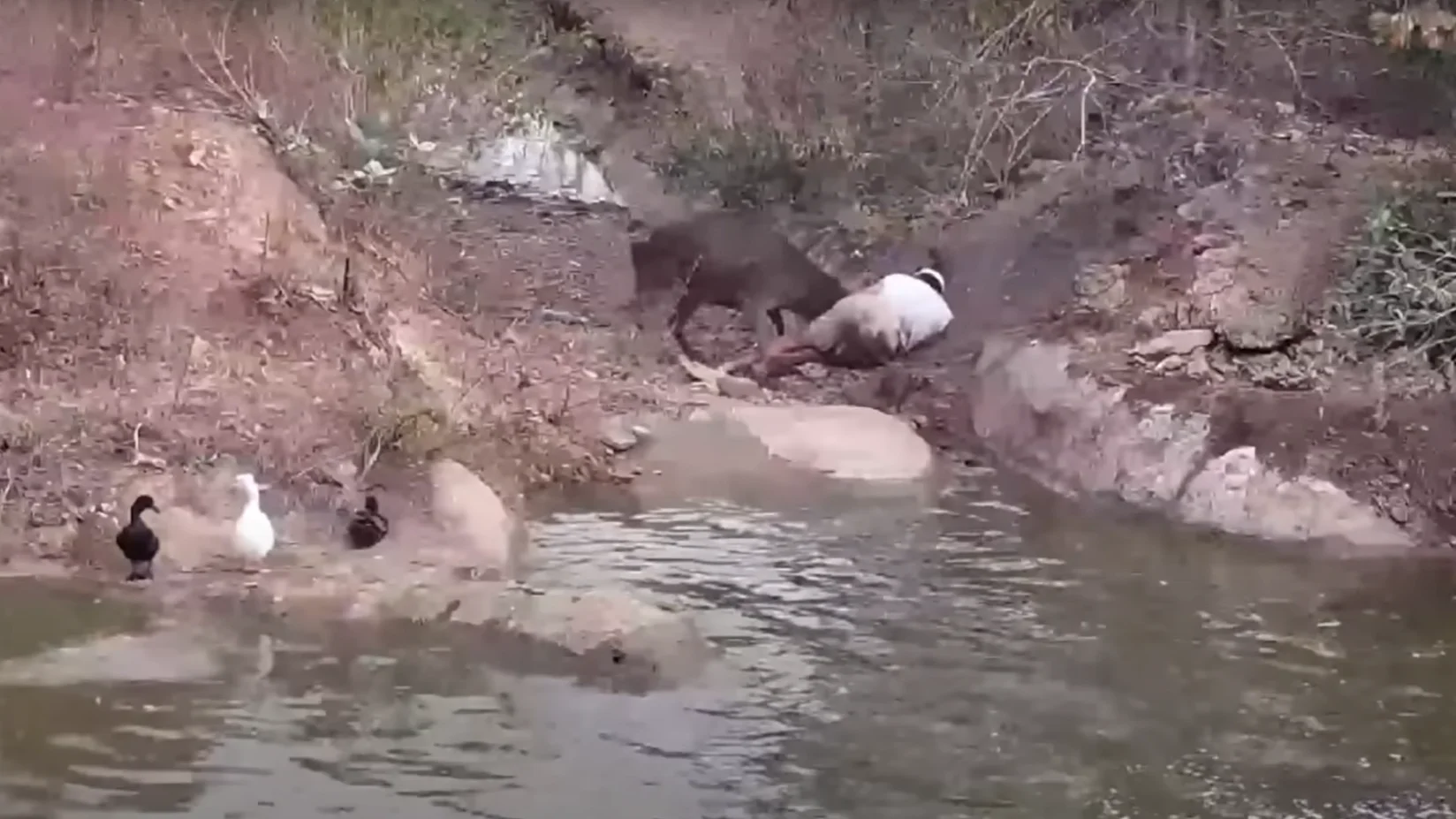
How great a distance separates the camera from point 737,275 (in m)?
12.4

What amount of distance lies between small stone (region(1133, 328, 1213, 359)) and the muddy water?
265cm

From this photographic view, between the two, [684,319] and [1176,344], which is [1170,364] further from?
[684,319]

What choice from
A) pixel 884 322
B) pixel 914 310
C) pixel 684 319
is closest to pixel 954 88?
pixel 914 310

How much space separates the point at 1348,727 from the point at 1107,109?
7.40 meters

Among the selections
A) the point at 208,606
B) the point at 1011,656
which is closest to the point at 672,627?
the point at 1011,656

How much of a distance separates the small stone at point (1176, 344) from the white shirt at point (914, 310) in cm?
159

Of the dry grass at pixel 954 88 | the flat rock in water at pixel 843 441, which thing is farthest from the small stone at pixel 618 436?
the dry grass at pixel 954 88

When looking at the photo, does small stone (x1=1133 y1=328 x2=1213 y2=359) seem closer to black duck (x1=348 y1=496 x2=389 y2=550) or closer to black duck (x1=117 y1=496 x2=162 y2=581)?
black duck (x1=348 y1=496 x2=389 y2=550)

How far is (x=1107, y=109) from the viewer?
12.2 meters

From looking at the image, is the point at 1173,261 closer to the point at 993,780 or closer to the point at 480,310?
the point at 480,310

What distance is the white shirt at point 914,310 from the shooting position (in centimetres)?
1114

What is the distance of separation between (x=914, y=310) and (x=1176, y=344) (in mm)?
1887

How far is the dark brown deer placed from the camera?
40.2 feet

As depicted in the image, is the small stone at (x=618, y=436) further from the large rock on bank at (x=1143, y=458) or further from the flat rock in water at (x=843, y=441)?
the large rock on bank at (x=1143, y=458)
